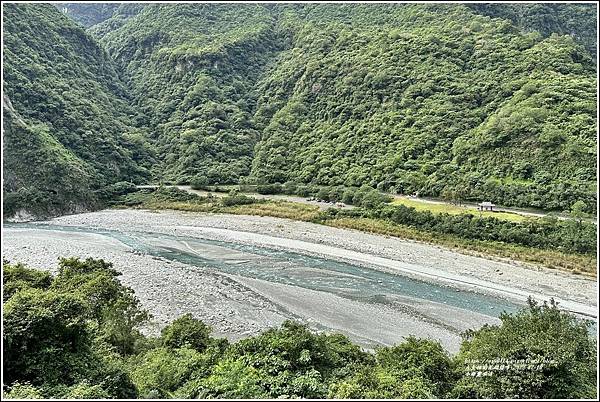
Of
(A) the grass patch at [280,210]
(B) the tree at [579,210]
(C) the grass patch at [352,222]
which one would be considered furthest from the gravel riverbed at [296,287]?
(B) the tree at [579,210]

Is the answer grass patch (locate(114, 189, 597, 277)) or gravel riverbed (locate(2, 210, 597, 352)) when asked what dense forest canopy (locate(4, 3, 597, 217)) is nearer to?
grass patch (locate(114, 189, 597, 277))

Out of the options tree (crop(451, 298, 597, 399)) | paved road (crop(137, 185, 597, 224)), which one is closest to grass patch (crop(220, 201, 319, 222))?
paved road (crop(137, 185, 597, 224))

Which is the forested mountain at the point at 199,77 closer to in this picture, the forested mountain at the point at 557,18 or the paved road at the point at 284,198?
the paved road at the point at 284,198

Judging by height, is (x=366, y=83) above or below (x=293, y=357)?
above

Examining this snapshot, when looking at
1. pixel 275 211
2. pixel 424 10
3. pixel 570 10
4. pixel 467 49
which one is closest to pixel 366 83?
pixel 467 49

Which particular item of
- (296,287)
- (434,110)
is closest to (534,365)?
(296,287)

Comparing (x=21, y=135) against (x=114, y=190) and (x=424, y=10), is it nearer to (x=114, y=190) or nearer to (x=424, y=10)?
(x=114, y=190)

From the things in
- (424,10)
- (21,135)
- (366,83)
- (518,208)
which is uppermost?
(424,10)
